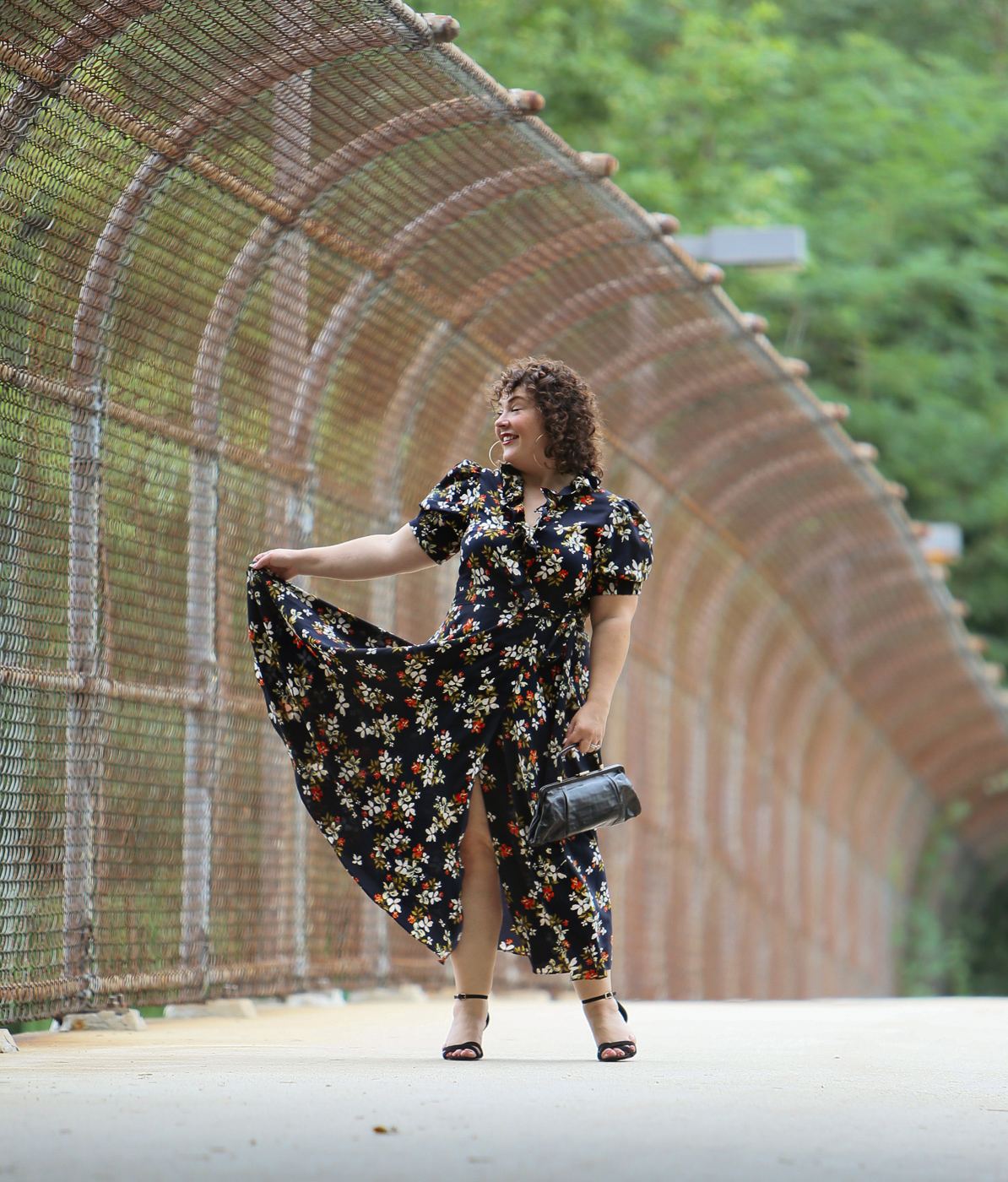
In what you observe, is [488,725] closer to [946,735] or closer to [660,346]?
[660,346]

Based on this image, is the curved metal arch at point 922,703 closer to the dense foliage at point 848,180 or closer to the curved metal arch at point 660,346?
the dense foliage at point 848,180

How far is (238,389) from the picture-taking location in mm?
6414

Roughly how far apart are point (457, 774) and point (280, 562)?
672 millimetres

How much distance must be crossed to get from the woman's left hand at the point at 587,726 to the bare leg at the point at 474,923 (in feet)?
0.81

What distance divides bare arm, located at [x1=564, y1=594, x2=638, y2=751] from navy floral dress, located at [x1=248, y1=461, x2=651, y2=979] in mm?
36

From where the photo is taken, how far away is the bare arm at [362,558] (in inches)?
184

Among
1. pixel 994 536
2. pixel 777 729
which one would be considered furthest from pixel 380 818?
pixel 994 536

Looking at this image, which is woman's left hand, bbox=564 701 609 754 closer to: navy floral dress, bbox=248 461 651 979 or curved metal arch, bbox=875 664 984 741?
navy floral dress, bbox=248 461 651 979

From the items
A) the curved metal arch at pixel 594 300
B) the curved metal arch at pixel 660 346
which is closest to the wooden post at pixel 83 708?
the curved metal arch at pixel 594 300

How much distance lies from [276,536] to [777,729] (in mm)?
7949

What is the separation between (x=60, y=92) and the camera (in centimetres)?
480

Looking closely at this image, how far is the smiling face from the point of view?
15.4ft

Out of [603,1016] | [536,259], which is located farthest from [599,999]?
[536,259]

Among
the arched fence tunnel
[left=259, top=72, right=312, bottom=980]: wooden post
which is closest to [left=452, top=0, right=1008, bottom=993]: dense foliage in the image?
the arched fence tunnel
